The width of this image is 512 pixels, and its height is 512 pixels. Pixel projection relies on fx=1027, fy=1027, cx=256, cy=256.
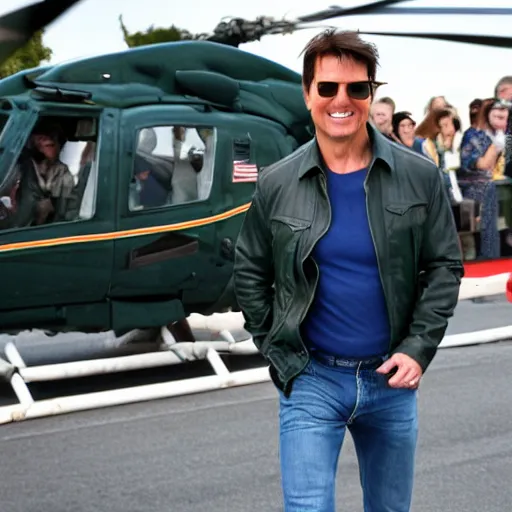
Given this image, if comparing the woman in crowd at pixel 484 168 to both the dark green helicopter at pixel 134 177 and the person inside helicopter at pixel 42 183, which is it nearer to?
the dark green helicopter at pixel 134 177

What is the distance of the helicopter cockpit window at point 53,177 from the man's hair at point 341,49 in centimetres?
443

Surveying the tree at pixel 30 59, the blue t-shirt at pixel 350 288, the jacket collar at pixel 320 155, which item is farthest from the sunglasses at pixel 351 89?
the tree at pixel 30 59

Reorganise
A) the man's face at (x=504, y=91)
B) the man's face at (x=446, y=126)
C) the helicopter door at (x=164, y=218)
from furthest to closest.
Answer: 1. the man's face at (x=504, y=91)
2. the man's face at (x=446, y=126)
3. the helicopter door at (x=164, y=218)

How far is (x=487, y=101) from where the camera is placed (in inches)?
526

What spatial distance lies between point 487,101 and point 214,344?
6.98 meters

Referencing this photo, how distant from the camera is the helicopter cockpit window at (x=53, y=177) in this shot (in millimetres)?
7051

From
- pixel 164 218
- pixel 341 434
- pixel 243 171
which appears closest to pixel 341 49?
pixel 341 434

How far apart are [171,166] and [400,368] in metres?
5.00

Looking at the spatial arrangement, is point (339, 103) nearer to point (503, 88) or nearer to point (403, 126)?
point (403, 126)

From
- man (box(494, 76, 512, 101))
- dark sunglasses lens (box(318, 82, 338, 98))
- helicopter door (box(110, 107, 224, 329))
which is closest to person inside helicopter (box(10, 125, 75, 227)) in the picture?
helicopter door (box(110, 107, 224, 329))

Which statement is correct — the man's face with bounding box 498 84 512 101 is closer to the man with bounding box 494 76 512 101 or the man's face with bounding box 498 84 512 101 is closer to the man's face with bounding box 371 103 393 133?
the man with bounding box 494 76 512 101

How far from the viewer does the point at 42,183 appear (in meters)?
7.14

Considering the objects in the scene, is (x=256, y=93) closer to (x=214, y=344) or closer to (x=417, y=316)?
(x=214, y=344)

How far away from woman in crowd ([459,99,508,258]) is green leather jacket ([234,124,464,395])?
10.7 m
